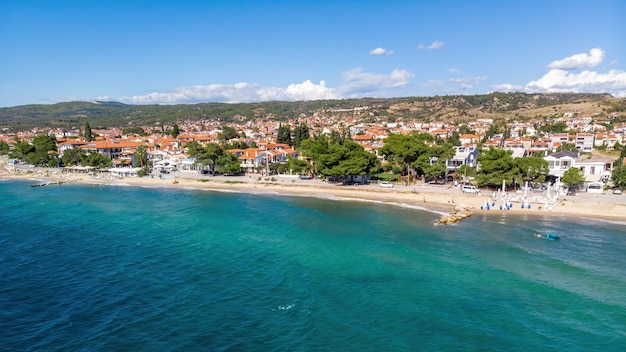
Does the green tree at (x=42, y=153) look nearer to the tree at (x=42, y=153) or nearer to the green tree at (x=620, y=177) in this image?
the tree at (x=42, y=153)

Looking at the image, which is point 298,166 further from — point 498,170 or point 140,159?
point 140,159

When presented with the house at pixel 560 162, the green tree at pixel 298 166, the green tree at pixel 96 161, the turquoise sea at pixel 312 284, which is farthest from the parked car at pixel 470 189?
the green tree at pixel 96 161

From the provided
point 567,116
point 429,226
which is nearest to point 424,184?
point 429,226

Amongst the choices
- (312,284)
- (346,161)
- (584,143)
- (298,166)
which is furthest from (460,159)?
(584,143)

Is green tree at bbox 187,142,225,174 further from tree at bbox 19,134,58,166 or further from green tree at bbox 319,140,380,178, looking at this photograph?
tree at bbox 19,134,58,166

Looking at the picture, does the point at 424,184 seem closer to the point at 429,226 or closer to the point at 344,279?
the point at 429,226

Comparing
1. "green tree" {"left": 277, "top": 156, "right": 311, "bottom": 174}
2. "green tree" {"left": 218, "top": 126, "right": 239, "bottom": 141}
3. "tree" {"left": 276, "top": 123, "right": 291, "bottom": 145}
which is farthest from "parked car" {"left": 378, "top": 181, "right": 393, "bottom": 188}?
"green tree" {"left": 218, "top": 126, "right": 239, "bottom": 141}
